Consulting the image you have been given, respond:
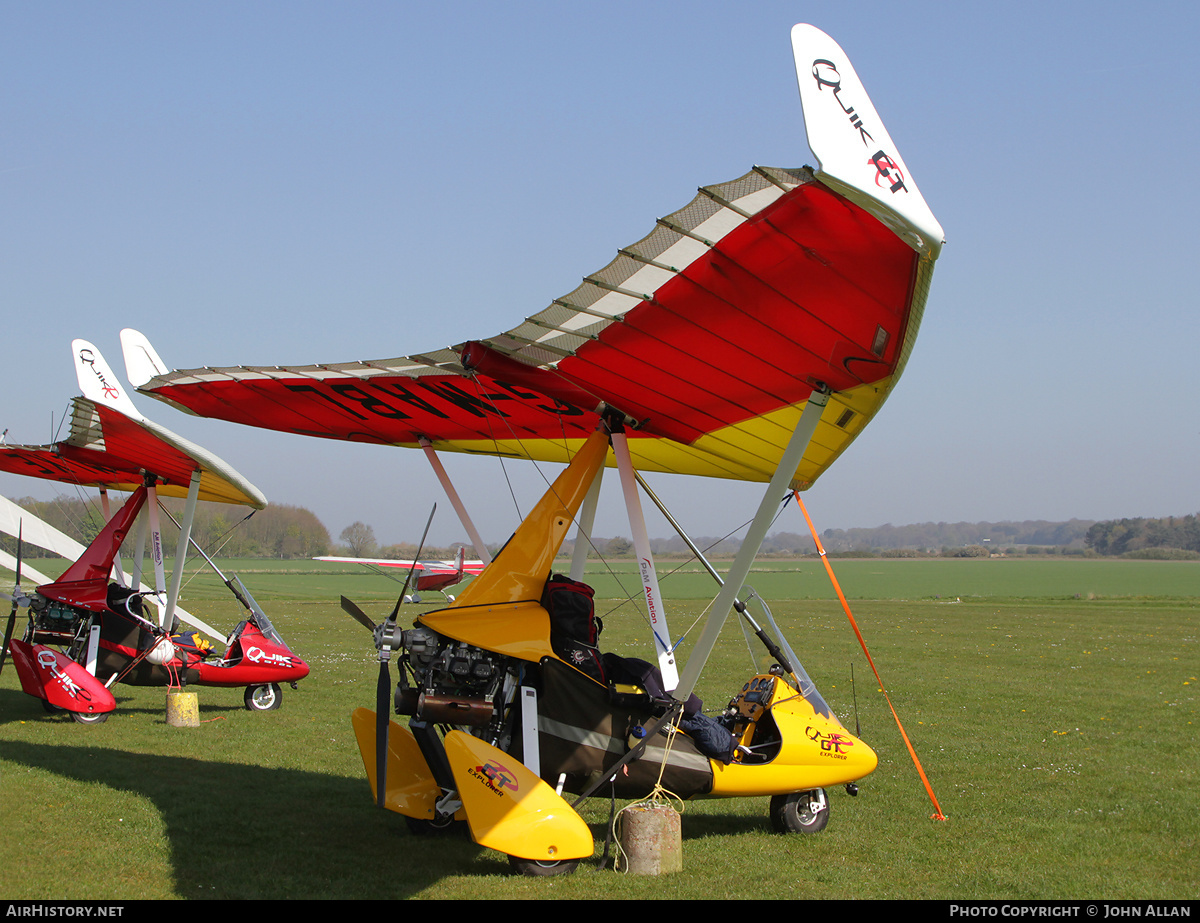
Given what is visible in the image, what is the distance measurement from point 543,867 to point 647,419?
3327mm

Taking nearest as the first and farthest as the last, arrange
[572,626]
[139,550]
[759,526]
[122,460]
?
[759,526] → [572,626] → [122,460] → [139,550]

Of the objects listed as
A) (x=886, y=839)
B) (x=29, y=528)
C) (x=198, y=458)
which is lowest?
(x=886, y=839)

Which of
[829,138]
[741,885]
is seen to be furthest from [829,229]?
[741,885]

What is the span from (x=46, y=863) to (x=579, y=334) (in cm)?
463

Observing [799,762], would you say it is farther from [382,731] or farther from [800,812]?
[382,731]

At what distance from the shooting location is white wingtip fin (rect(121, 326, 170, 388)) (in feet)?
36.8

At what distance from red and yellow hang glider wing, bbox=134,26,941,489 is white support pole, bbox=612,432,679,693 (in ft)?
1.34

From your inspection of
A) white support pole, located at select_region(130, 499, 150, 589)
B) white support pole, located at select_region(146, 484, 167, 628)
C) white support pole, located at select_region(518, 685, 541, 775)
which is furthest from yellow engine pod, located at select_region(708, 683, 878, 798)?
white support pole, located at select_region(130, 499, 150, 589)

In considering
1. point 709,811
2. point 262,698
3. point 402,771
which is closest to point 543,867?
point 402,771

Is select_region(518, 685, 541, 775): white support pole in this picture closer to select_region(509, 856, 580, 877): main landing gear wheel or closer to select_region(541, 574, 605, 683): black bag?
select_region(541, 574, 605, 683): black bag

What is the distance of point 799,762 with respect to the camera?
6824 millimetres

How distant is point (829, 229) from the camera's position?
13.4 ft
